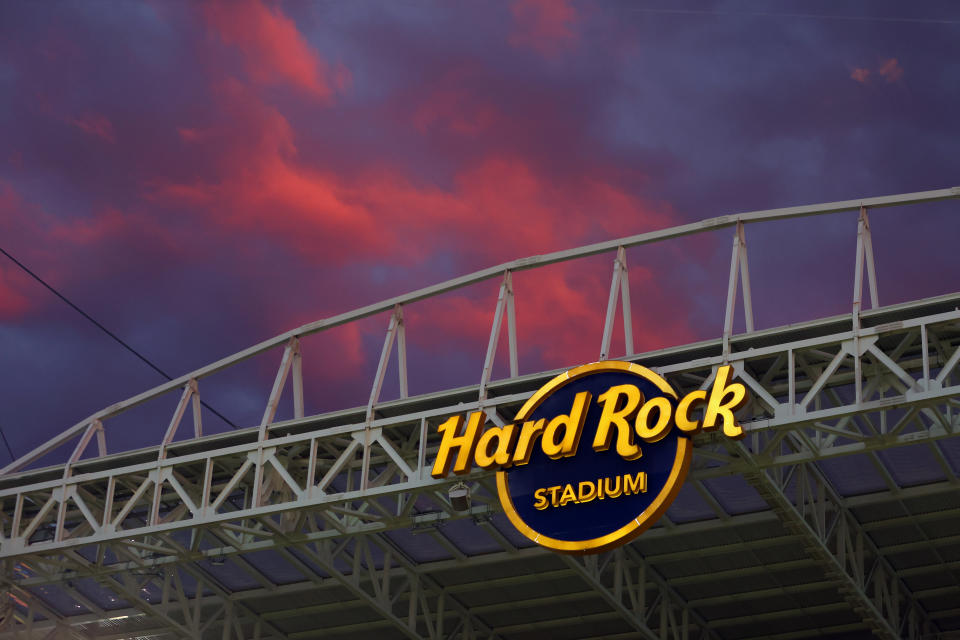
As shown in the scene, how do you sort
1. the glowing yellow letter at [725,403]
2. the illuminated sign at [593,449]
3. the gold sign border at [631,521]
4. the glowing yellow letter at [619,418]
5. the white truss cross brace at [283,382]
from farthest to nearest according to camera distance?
the white truss cross brace at [283,382] < the glowing yellow letter at [619,418] < the illuminated sign at [593,449] < the gold sign border at [631,521] < the glowing yellow letter at [725,403]

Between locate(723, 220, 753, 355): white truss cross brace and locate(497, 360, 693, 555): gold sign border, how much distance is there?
Result: 5.91 ft

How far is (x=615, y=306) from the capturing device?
113 ft

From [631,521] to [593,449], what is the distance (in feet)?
6.99

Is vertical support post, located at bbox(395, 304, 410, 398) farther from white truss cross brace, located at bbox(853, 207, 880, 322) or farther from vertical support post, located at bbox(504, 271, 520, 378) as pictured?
white truss cross brace, located at bbox(853, 207, 880, 322)

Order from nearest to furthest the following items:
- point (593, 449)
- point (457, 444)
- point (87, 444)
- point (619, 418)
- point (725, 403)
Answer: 1. point (725, 403)
2. point (619, 418)
3. point (593, 449)
4. point (457, 444)
5. point (87, 444)

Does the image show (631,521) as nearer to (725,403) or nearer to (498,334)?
(725,403)

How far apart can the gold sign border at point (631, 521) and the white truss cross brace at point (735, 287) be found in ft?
5.91

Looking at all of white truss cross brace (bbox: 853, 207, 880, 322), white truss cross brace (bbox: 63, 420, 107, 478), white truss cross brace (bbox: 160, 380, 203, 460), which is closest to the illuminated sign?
white truss cross brace (bbox: 853, 207, 880, 322)

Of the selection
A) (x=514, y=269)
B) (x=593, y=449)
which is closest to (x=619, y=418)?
(x=593, y=449)

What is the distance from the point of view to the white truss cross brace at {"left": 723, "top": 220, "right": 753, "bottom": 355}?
3173 cm

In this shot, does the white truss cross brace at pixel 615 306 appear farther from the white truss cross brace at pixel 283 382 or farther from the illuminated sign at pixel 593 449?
the white truss cross brace at pixel 283 382

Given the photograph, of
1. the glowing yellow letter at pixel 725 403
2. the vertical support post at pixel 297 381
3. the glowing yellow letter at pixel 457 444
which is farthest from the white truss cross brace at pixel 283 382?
the glowing yellow letter at pixel 725 403

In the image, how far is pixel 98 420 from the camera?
4156 cm

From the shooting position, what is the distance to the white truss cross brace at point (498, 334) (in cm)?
3434
